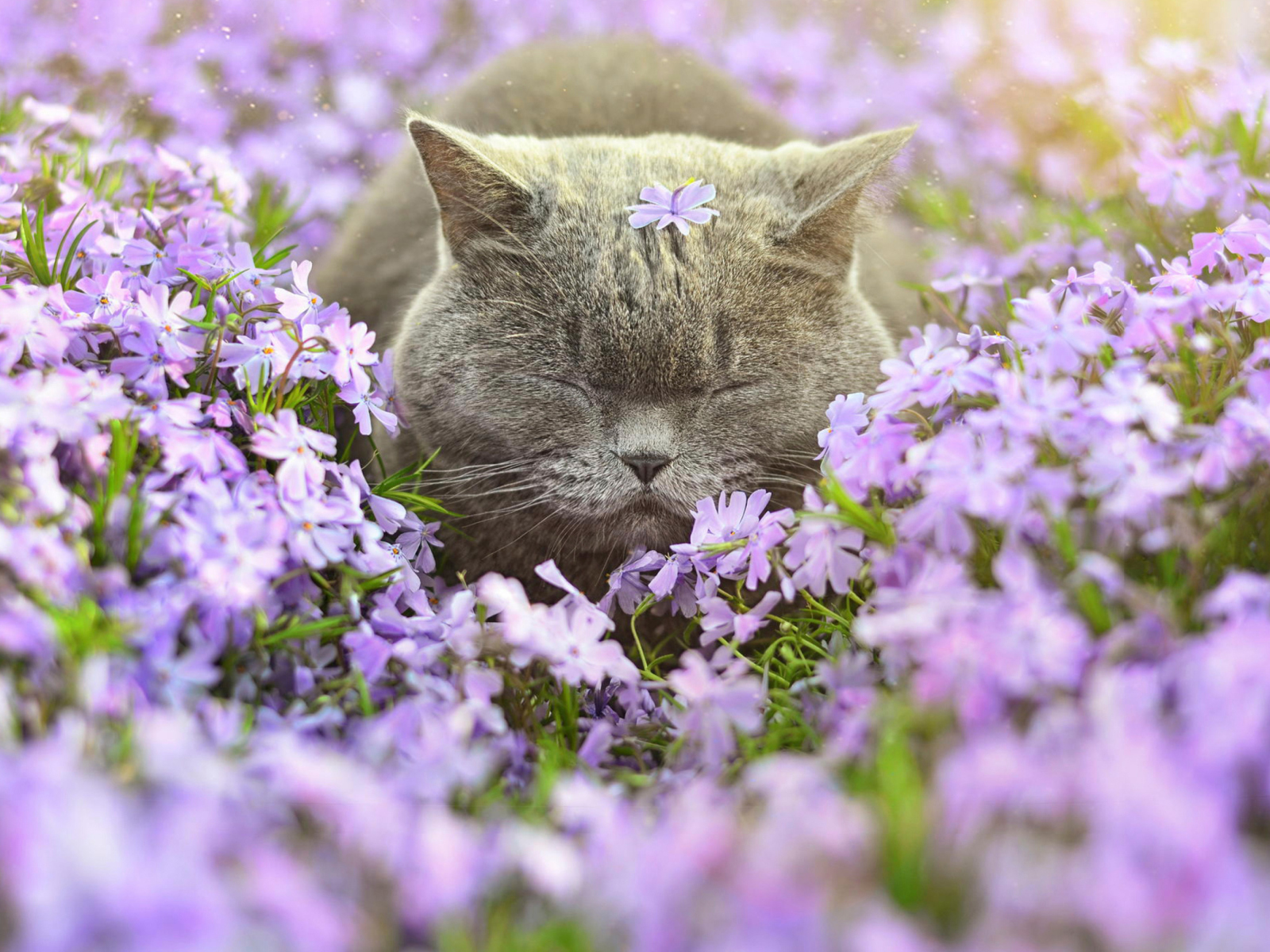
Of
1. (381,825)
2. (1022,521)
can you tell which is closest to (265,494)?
(381,825)

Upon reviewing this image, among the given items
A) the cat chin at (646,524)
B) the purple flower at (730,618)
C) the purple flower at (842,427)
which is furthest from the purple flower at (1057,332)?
the cat chin at (646,524)

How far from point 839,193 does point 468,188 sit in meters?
0.55

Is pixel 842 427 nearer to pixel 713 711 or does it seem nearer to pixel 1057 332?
pixel 1057 332

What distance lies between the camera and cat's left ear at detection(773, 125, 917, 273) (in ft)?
4.61

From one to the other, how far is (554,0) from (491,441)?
1.99m

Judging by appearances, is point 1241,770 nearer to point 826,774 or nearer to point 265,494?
point 826,774

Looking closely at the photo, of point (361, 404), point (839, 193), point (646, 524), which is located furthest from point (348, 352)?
point (839, 193)

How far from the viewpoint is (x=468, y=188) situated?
4.73 feet

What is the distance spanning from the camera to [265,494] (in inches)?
41.4

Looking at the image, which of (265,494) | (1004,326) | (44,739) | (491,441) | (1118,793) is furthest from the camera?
(1004,326)

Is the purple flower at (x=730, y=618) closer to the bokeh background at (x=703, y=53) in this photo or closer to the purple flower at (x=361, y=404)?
the purple flower at (x=361, y=404)

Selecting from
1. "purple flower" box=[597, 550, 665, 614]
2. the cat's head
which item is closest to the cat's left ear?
the cat's head

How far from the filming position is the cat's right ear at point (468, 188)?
1.39 metres

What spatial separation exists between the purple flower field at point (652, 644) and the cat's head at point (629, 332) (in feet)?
0.34
